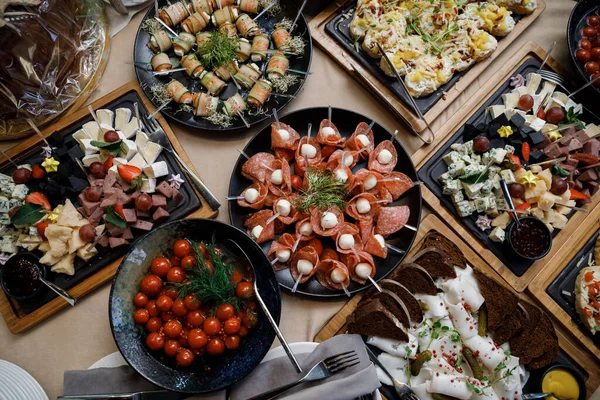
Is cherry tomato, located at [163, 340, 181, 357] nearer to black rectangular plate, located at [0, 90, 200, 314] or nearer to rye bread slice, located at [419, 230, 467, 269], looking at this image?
black rectangular plate, located at [0, 90, 200, 314]

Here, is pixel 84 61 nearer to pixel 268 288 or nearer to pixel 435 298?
pixel 268 288

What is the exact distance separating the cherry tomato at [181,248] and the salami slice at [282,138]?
65 centimetres

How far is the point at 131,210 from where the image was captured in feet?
6.87

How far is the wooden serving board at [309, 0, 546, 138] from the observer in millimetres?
2346

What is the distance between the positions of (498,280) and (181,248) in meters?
1.45

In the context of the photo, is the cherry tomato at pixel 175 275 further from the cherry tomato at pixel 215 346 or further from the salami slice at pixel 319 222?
the salami slice at pixel 319 222

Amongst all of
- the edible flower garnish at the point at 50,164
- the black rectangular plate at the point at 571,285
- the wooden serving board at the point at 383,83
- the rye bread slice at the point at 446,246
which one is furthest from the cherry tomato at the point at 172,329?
the black rectangular plate at the point at 571,285

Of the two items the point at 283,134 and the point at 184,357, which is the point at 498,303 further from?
the point at 184,357

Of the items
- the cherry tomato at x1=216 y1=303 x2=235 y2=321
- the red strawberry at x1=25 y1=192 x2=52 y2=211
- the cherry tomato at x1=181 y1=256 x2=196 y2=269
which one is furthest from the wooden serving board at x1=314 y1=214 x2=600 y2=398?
the red strawberry at x1=25 y1=192 x2=52 y2=211

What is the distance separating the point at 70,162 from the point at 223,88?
0.83m

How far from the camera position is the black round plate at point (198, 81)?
2305 mm

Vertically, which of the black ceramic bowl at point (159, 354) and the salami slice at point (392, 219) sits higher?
the salami slice at point (392, 219)

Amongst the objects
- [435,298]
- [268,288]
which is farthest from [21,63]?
[435,298]

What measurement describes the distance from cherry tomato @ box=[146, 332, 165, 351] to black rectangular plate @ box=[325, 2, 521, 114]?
63.4 inches
